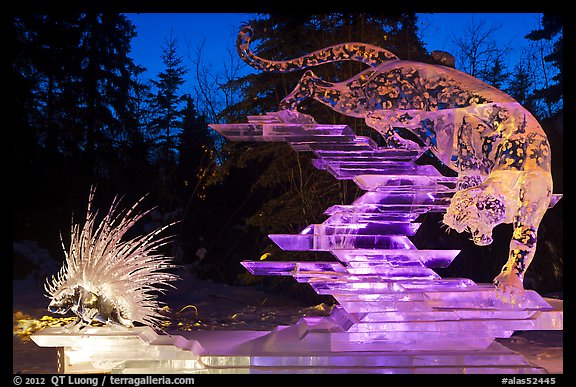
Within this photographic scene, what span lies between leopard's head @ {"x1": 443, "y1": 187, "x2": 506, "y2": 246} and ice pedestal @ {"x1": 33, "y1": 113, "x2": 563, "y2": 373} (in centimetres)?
25

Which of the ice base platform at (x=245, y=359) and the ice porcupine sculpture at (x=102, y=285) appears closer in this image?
the ice base platform at (x=245, y=359)

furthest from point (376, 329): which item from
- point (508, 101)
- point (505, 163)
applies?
point (508, 101)

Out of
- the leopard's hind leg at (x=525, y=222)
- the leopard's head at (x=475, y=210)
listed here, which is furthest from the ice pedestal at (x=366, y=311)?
the leopard's head at (x=475, y=210)

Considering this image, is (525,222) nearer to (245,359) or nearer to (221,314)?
(245,359)

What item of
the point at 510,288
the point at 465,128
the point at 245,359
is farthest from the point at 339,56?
the point at 245,359

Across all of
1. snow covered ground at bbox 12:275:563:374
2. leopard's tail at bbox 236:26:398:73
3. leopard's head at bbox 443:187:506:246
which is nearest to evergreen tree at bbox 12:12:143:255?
snow covered ground at bbox 12:275:563:374

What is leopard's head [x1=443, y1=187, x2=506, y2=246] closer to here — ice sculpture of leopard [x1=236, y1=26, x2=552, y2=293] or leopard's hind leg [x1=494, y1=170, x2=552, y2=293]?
ice sculpture of leopard [x1=236, y1=26, x2=552, y2=293]

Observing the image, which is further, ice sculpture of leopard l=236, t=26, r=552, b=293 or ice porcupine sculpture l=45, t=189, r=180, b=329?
ice sculpture of leopard l=236, t=26, r=552, b=293

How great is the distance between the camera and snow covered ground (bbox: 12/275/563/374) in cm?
495

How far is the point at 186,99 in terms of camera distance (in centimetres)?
1081

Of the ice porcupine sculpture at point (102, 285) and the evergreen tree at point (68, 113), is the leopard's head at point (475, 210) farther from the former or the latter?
the evergreen tree at point (68, 113)

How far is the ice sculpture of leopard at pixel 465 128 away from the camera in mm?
4105

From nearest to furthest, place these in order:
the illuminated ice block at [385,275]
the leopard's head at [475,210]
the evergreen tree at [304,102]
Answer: the illuminated ice block at [385,275], the leopard's head at [475,210], the evergreen tree at [304,102]

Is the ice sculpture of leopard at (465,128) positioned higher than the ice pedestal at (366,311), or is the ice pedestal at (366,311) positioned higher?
the ice sculpture of leopard at (465,128)
